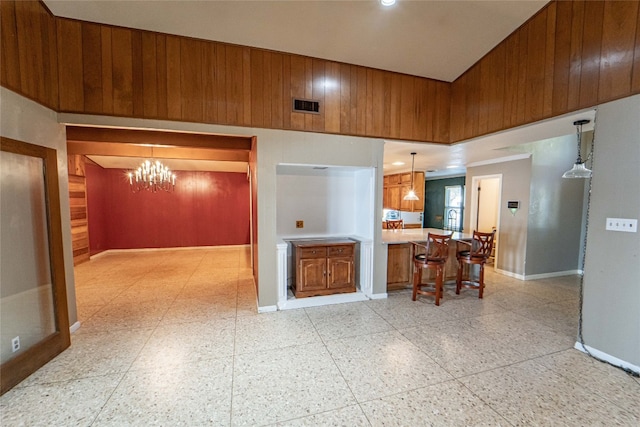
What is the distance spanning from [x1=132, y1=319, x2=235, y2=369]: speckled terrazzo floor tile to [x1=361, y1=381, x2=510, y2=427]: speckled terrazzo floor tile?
4.88 ft

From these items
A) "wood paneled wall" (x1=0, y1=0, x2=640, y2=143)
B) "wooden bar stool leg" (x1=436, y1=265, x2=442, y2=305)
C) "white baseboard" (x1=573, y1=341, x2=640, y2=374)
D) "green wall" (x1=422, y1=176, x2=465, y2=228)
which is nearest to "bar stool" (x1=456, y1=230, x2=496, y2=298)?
"wooden bar stool leg" (x1=436, y1=265, x2=442, y2=305)

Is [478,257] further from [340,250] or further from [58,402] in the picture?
[58,402]

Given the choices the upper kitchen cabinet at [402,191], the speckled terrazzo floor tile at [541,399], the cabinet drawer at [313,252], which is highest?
the upper kitchen cabinet at [402,191]

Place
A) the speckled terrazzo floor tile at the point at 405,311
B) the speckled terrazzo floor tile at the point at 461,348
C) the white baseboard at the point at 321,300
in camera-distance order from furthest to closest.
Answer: the white baseboard at the point at 321,300
the speckled terrazzo floor tile at the point at 405,311
the speckled terrazzo floor tile at the point at 461,348

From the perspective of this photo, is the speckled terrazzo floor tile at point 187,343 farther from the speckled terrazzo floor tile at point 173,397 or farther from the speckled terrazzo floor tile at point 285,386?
the speckled terrazzo floor tile at point 285,386

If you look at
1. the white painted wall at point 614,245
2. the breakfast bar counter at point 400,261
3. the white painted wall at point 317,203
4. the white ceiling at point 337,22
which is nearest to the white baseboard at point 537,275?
the breakfast bar counter at point 400,261

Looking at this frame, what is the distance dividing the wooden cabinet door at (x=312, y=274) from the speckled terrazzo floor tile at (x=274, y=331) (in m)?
0.40

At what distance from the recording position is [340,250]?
386cm

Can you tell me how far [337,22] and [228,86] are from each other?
1.46 metres

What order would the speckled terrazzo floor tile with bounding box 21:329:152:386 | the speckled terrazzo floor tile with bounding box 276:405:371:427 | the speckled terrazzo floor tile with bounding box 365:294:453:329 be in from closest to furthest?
the speckled terrazzo floor tile with bounding box 276:405:371:427, the speckled terrazzo floor tile with bounding box 21:329:152:386, the speckled terrazzo floor tile with bounding box 365:294:453:329

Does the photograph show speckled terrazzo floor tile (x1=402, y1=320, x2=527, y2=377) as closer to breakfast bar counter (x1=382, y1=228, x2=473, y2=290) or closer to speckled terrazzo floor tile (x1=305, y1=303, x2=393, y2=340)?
speckled terrazzo floor tile (x1=305, y1=303, x2=393, y2=340)

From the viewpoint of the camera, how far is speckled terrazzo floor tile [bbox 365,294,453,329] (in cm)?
320

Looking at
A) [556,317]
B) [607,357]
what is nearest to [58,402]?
[607,357]

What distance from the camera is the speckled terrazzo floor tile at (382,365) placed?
2064mm
